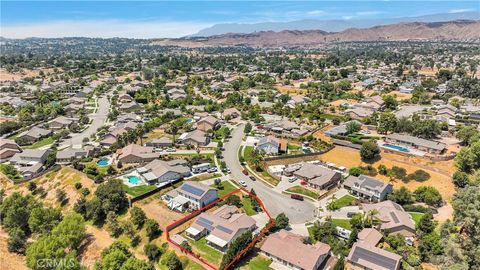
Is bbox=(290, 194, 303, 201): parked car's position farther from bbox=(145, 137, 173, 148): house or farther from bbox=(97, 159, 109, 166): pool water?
bbox=(97, 159, 109, 166): pool water

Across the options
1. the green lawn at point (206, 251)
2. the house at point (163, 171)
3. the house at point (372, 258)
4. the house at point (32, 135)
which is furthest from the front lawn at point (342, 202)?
the house at point (32, 135)

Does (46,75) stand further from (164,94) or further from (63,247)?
(63,247)

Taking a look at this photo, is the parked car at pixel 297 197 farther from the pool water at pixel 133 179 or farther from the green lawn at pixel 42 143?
the green lawn at pixel 42 143

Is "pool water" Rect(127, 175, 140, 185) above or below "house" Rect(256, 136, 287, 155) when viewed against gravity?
below

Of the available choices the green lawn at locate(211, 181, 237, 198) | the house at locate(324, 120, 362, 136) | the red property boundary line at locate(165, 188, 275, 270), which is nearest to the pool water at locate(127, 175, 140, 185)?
the green lawn at locate(211, 181, 237, 198)

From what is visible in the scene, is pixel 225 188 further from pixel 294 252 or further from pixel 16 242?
pixel 16 242

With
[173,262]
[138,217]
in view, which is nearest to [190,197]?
[138,217]

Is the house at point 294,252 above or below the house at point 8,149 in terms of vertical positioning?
below
